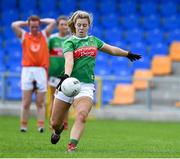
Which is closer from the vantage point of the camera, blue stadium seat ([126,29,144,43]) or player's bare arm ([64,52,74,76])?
player's bare arm ([64,52,74,76])

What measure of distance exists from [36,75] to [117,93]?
6038mm

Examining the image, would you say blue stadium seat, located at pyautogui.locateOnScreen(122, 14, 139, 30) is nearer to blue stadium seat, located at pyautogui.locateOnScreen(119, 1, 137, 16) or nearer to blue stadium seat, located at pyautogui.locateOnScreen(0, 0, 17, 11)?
blue stadium seat, located at pyautogui.locateOnScreen(119, 1, 137, 16)

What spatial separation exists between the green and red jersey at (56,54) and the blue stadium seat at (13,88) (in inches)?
200

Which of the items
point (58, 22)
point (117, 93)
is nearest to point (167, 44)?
point (117, 93)

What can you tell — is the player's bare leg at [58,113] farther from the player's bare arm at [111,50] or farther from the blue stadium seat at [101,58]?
the blue stadium seat at [101,58]

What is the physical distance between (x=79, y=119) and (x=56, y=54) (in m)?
5.97

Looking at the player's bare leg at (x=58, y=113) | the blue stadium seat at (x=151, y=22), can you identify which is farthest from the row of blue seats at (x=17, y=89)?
the player's bare leg at (x=58, y=113)

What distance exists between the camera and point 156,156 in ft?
31.9

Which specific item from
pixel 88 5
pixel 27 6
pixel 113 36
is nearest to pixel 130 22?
pixel 113 36

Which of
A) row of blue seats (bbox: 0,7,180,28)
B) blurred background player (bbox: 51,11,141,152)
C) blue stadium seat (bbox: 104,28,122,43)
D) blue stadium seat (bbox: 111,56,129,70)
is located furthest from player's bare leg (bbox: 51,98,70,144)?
row of blue seats (bbox: 0,7,180,28)

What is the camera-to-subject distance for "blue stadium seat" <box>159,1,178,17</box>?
1043 inches

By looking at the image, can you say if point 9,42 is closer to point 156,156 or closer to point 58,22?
point 58,22

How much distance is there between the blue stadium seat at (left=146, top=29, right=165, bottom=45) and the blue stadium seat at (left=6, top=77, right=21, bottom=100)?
6.22 m

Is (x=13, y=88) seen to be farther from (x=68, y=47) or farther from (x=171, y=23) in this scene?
(x=68, y=47)
